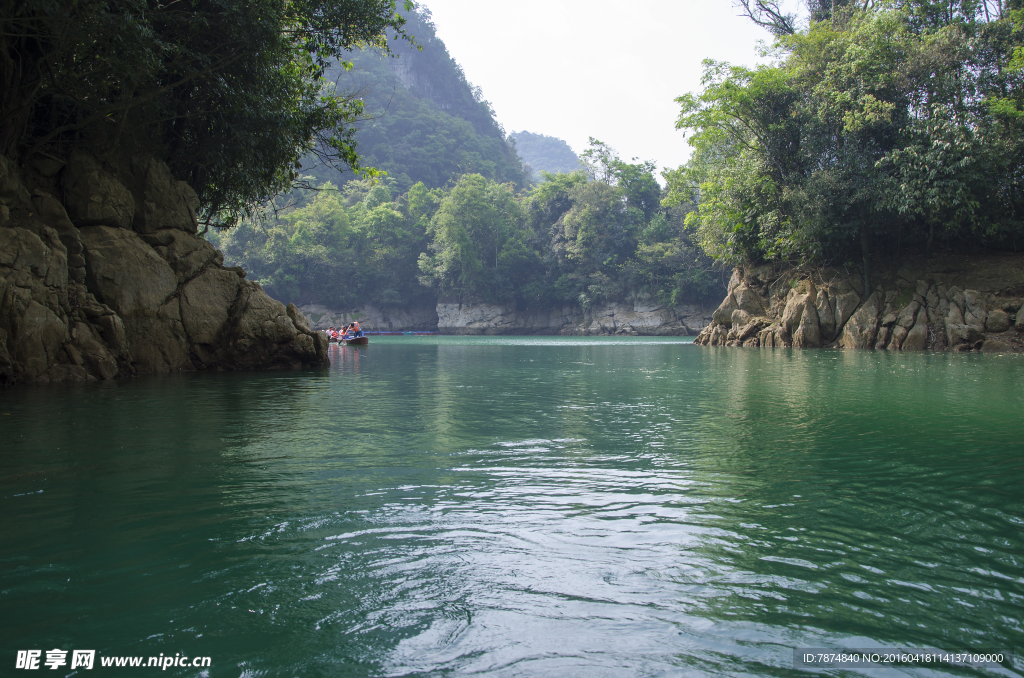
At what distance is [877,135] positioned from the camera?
89.0ft

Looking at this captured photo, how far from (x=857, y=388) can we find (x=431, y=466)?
926cm

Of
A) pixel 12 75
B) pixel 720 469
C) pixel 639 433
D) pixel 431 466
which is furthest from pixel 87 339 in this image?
pixel 720 469

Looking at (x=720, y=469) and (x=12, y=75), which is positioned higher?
(x=12, y=75)

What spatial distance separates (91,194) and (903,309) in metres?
27.5

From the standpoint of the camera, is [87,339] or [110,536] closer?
[110,536]

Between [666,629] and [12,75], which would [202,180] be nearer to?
[12,75]

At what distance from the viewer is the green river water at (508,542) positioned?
2.67m

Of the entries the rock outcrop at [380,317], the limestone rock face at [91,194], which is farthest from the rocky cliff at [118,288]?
the rock outcrop at [380,317]

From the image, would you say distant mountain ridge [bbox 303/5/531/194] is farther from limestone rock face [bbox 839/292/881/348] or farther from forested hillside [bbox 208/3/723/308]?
limestone rock face [bbox 839/292/881/348]

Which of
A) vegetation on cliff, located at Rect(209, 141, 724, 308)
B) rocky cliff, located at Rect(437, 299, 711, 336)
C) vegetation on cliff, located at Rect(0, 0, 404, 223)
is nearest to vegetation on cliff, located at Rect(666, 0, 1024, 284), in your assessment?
vegetation on cliff, located at Rect(0, 0, 404, 223)

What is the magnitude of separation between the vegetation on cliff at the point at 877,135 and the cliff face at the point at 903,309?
100cm

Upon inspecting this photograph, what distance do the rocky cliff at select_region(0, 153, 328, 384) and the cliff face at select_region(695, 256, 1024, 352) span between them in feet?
68.9

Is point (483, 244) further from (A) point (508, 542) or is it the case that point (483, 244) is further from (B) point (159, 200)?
(A) point (508, 542)

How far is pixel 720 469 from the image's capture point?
5.65 m
